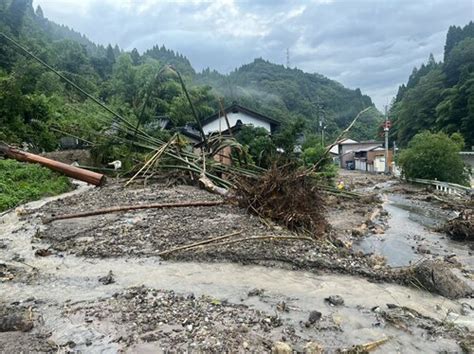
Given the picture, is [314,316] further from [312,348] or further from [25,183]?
[25,183]

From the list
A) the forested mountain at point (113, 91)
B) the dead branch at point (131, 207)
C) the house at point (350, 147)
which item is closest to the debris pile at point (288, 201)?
the dead branch at point (131, 207)

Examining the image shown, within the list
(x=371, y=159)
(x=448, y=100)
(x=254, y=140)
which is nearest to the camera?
(x=254, y=140)

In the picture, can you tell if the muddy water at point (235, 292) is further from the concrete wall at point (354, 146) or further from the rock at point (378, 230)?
the concrete wall at point (354, 146)

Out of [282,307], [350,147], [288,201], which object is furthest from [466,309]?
[350,147]

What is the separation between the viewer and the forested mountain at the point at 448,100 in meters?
38.6

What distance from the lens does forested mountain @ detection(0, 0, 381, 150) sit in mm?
18750

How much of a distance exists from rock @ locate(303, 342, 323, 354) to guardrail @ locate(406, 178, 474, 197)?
16238 mm

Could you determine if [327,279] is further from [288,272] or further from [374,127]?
[374,127]

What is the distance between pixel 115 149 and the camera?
606 inches

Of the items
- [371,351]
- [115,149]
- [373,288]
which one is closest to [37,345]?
[371,351]

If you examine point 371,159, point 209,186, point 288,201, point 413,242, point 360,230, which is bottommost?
point 413,242

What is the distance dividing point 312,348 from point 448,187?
20.7 m

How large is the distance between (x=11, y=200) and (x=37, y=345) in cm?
843

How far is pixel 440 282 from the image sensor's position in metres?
5.64
